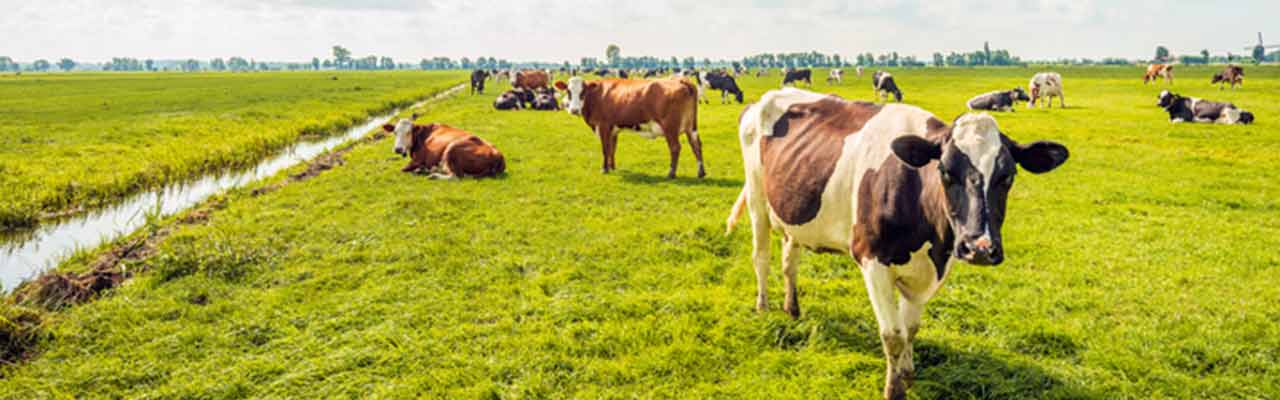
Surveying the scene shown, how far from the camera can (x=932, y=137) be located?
375cm

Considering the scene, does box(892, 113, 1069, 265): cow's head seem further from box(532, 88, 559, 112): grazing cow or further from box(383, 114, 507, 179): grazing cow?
box(532, 88, 559, 112): grazing cow

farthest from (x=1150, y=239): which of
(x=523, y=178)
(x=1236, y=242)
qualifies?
(x=523, y=178)

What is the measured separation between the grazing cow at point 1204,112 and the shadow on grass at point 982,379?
68.1 feet

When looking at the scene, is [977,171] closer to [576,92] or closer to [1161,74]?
[576,92]

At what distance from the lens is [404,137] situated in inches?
530

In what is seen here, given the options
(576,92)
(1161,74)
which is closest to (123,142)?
(576,92)

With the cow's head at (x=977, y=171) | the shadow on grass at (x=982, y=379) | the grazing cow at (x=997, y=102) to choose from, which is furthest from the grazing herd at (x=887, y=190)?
the grazing cow at (x=997, y=102)

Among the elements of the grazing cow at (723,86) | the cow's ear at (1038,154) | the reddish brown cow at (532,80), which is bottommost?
the cow's ear at (1038,154)

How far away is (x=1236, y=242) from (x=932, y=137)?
246 inches

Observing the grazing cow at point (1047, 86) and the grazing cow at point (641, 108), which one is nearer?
the grazing cow at point (641, 108)

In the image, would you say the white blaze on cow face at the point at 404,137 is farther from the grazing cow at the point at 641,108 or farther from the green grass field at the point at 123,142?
the green grass field at the point at 123,142

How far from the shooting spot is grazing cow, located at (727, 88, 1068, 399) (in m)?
3.23

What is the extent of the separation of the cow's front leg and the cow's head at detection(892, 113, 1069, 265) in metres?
0.58

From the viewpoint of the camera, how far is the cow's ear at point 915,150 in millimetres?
3373
